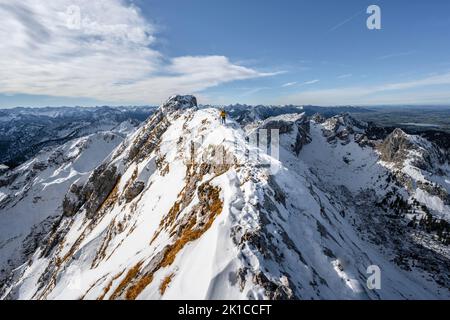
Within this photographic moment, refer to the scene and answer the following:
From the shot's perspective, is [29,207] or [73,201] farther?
[29,207]

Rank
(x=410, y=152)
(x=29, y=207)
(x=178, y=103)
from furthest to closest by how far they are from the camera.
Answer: (x=29, y=207)
(x=410, y=152)
(x=178, y=103)

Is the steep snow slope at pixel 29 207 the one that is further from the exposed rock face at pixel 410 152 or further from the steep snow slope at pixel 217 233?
the exposed rock face at pixel 410 152

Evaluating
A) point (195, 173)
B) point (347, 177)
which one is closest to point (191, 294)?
point (195, 173)

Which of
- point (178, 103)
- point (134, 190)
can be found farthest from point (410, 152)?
point (134, 190)

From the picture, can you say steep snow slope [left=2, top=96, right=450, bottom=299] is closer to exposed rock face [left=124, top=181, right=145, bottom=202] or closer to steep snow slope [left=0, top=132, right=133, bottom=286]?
exposed rock face [left=124, top=181, right=145, bottom=202]

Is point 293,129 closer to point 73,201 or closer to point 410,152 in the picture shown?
point 410,152

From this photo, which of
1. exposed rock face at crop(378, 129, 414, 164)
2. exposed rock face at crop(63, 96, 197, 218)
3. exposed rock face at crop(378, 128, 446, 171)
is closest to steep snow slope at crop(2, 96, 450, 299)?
exposed rock face at crop(63, 96, 197, 218)

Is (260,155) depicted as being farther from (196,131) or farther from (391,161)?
(391,161)

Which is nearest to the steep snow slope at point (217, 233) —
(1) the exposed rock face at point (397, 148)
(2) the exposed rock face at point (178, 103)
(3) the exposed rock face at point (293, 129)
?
(2) the exposed rock face at point (178, 103)

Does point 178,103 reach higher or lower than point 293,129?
higher
